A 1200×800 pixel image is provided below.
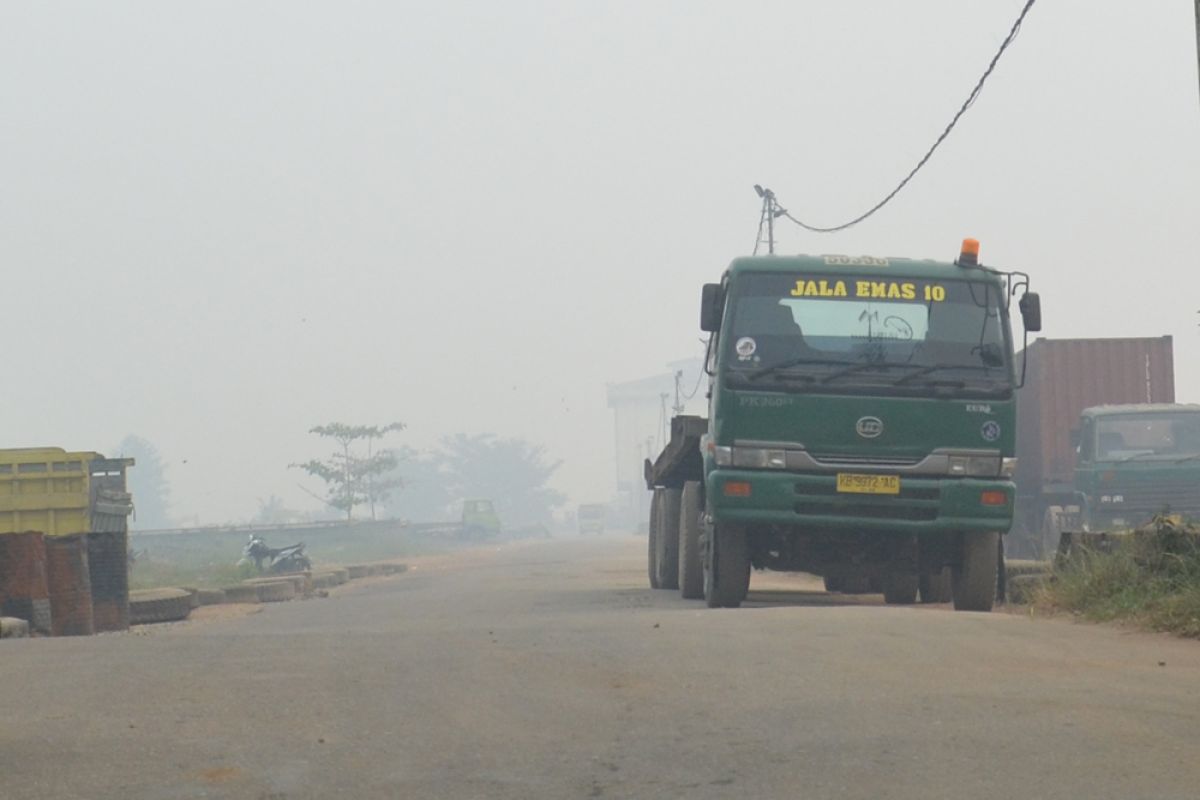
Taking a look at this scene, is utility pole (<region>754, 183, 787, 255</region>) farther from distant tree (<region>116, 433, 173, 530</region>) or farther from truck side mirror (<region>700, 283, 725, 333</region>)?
distant tree (<region>116, 433, 173, 530</region>)

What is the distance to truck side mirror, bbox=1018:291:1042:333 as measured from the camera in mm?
12367

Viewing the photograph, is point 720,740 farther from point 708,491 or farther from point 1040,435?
point 1040,435

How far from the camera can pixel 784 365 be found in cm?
1198

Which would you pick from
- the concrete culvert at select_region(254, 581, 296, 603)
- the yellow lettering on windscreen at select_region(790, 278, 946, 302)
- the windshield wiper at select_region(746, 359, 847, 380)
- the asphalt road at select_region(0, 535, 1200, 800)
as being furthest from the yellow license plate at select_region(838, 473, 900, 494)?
the concrete culvert at select_region(254, 581, 296, 603)

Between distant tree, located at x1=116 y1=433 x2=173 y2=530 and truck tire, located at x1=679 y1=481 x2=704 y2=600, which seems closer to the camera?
truck tire, located at x1=679 y1=481 x2=704 y2=600

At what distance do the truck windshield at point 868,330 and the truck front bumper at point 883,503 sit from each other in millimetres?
756

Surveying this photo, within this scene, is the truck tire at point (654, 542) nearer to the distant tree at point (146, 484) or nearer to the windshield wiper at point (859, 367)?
the windshield wiper at point (859, 367)

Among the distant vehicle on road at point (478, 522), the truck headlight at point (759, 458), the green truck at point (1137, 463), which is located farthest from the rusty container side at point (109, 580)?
the distant vehicle on road at point (478, 522)

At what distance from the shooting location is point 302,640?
9156mm

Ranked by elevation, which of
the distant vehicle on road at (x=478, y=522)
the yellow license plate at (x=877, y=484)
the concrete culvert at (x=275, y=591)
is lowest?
the distant vehicle on road at (x=478, y=522)

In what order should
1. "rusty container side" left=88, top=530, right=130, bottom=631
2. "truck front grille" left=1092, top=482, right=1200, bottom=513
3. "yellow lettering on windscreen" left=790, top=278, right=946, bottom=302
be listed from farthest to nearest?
"truck front grille" left=1092, top=482, right=1200, bottom=513
"rusty container side" left=88, top=530, right=130, bottom=631
"yellow lettering on windscreen" left=790, top=278, right=946, bottom=302

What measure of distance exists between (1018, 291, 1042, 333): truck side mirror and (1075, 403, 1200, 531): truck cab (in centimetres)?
1183

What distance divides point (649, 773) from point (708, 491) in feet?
22.8

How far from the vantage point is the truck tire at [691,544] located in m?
15.5
